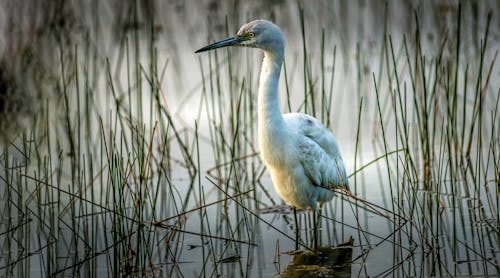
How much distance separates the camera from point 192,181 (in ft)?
18.2

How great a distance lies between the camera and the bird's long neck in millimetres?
4328

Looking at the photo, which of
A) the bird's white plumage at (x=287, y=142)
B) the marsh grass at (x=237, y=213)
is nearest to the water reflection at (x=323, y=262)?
the marsh grass at (x=237, y=213)

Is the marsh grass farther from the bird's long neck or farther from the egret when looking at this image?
the bird's long neck

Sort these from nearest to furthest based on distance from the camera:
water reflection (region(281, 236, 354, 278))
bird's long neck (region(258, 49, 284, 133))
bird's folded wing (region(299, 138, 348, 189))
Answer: water reflection (region(281, 236, 354, 278))
bird's long neck (region(258, 49, 284, 133))
bird's folded wing (region(299, 138, 348, 189))

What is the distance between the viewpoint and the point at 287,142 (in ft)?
14.7

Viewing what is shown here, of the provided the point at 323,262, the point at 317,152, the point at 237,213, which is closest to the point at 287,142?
the point at 317,152

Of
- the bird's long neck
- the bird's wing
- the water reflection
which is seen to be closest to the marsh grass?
the water reflection

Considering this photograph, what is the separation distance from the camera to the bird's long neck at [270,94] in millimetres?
4328

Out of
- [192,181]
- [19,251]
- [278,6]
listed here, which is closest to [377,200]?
[192,181]

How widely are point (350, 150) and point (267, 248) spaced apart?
2.02m

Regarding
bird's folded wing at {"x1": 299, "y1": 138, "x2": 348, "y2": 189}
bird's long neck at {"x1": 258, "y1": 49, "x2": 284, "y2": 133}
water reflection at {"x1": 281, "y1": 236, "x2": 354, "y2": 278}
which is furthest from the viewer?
bird's folded wing at {"x1": 299, "y1": 138, "x2": 348, "y2": 189}

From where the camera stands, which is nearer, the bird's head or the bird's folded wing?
the bird's head

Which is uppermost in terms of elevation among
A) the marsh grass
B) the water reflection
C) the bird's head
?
the bird's head

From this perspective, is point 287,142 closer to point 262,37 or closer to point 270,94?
point 270,94
